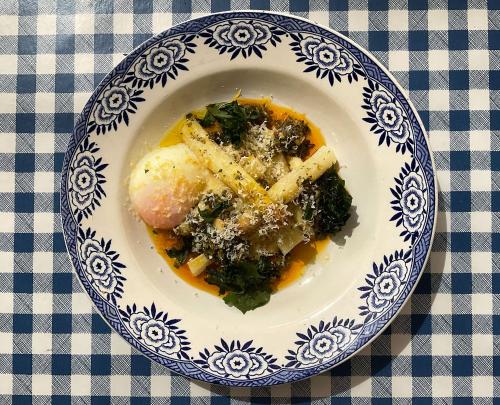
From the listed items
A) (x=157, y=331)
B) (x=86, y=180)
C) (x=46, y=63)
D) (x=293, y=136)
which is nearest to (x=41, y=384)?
(x=157, y=331)

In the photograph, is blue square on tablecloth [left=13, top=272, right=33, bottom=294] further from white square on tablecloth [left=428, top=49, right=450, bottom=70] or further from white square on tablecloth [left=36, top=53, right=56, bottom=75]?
white square on tablecloth [left=428, top=49, right=450, bottom=70]

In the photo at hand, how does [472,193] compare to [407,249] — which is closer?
[407,249]

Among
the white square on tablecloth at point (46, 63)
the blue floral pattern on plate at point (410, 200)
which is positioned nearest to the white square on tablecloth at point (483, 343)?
the blue floral pattern on plate at point (410, 200)

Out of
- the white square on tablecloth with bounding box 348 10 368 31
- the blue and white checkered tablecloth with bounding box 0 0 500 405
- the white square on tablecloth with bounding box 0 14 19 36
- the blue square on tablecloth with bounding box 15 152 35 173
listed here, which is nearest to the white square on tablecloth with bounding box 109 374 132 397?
the blue and white checkered tablecloth with bounding box 0 0 500 405

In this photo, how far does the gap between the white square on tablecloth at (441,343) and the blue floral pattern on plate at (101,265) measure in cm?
130

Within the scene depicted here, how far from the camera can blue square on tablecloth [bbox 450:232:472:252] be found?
7.99 ft

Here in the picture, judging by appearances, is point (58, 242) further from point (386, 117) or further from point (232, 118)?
point (386, 117)

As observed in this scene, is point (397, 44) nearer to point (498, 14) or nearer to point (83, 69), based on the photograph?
point (498, 14)

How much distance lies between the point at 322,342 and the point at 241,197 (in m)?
0.65

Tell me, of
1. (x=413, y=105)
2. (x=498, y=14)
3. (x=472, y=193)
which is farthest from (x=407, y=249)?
(x=498, y=14)

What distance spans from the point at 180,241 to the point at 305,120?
0.73 m

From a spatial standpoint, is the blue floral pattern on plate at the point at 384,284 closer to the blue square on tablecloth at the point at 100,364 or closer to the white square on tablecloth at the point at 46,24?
the blue square on tablecloth at the point at 100,364

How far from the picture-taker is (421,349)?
2459 mm

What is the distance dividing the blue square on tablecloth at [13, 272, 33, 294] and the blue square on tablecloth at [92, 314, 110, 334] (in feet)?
0.97
